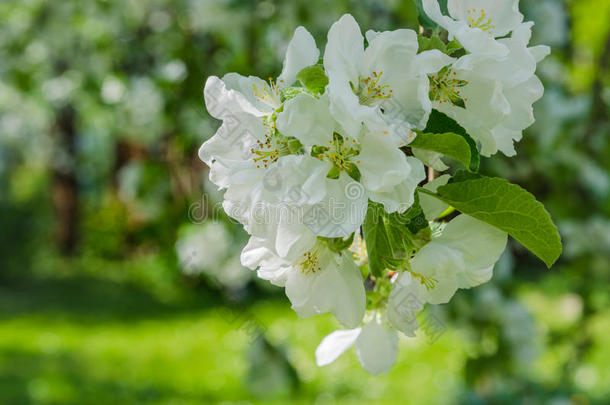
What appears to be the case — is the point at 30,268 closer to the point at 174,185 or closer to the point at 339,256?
the point at 174,185

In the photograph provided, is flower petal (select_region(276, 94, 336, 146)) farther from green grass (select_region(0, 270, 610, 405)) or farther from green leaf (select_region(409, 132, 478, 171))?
green grass (select_region(0, 270, 610, 405))

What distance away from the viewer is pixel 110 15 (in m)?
3.44

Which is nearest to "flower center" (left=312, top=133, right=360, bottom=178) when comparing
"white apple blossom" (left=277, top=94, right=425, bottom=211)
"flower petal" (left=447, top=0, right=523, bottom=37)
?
"white apple blossom" (left=277, top=94, right=425, bottom=211)

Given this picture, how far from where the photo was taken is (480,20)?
0.74m

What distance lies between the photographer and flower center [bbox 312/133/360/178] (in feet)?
2.09

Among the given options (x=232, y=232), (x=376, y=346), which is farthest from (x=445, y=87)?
(x=232, y=232)

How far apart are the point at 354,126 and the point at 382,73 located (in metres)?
0.08

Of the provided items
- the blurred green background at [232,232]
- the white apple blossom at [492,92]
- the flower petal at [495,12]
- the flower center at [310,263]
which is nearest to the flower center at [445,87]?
the white apple blossom at [492,92]

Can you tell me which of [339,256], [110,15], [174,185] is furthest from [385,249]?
[110,15]

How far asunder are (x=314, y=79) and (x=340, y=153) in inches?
3.0

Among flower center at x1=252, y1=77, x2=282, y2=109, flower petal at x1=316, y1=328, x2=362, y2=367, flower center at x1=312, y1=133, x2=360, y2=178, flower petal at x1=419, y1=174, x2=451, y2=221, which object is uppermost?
flower center at x1=252, y1=77, x2=282, y2=109

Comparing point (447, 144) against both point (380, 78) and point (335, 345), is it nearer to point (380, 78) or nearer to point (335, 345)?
point (380, 78)

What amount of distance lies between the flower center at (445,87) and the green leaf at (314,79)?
12cm

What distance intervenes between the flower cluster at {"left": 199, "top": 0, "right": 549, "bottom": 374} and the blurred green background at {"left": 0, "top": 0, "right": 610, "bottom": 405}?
685 millimetres
